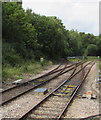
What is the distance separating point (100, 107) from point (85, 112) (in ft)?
3.22

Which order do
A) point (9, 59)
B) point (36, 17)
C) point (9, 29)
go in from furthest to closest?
point (36, 17)
point (9, 29)
point (9, 59)

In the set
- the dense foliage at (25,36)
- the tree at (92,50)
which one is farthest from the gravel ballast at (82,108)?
the tree at (92,50)

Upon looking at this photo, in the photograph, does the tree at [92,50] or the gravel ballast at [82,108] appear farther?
the tree at [92,50]

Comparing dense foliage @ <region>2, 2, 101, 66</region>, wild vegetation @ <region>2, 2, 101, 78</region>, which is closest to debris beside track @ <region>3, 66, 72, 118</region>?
wild vegetation @ <region>2, 2, 101, 78</region>

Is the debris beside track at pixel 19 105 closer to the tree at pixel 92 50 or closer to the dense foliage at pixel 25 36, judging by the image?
the dense foliage at pixel 25 36

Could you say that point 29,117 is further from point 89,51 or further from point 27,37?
point 89,51

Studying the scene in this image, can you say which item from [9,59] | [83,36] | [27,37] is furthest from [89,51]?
[9,59]

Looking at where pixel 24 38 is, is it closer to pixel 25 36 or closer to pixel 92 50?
pixel 25 36

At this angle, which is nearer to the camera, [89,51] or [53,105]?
[53,105]

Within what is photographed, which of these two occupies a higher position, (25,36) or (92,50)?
(25,36)

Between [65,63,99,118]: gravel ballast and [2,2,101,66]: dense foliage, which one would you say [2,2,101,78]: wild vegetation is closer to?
[2,2,101,66]: dense foliage

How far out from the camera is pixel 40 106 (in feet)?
24.4

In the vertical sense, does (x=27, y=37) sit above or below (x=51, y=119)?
above

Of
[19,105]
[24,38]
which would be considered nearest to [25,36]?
[24,38]
